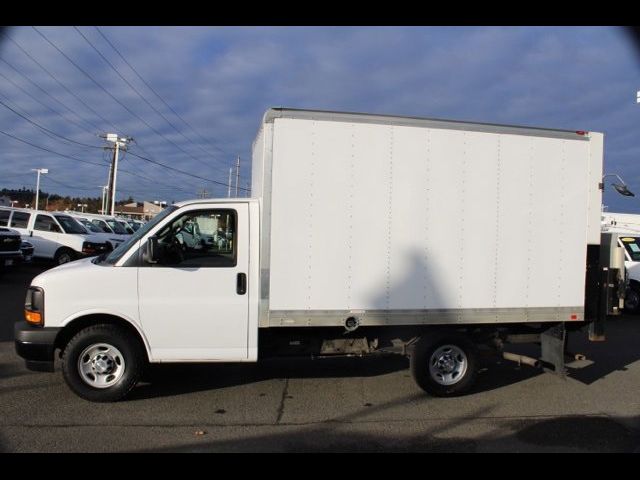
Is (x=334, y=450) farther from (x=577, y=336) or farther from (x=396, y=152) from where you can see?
(x=577, y=336)

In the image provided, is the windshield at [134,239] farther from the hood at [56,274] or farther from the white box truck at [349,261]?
the hood at [56,274]

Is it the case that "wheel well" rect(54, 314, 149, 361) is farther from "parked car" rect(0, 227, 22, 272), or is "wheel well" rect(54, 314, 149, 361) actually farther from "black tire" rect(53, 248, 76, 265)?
"black tire" rect(53, 248, 76, 265)

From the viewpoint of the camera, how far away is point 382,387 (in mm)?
6348

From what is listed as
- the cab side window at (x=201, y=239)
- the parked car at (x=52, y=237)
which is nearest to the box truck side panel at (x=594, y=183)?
the cab side window at (x=201, y=239)

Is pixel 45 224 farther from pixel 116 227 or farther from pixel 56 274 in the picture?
pixel 56 274

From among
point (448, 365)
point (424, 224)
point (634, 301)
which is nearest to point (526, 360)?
point (448, 365)

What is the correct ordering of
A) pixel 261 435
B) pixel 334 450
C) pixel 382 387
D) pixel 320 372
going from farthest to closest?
pixel 320 372 → pixel 382 387 → pixel 261 435 → pixel 334 450

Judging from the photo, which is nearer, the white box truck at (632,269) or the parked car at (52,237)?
the white box truck at (632,269)

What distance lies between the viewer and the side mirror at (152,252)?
210 inches

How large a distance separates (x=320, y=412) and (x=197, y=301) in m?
1.65

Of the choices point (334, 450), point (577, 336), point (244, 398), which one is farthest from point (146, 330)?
point (577, 336)

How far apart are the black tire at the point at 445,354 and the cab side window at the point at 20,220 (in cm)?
1554

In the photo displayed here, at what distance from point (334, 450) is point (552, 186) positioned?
370cm

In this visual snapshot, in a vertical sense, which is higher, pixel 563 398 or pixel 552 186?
pixel 552 186
